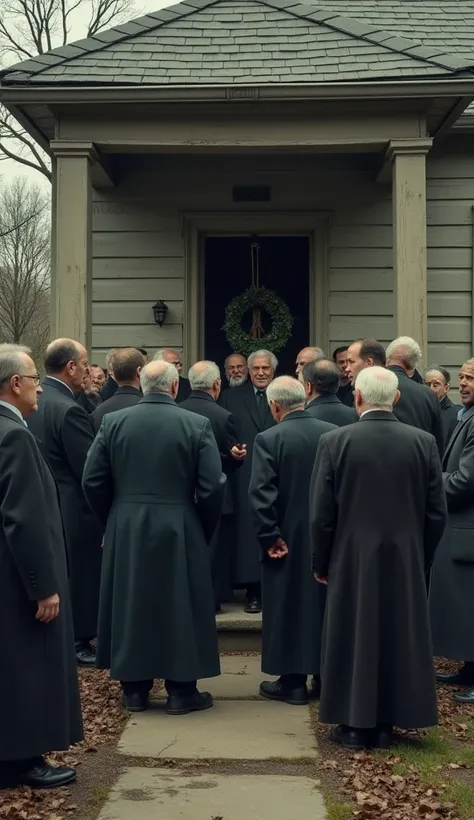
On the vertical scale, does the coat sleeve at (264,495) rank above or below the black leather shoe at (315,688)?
above

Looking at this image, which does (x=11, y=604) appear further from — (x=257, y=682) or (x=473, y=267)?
(x=473, y=267)

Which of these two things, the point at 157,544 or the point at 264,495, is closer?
the point at 157,544

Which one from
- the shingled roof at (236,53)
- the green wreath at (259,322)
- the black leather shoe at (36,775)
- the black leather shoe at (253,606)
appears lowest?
the black leather shoe at (36,775)

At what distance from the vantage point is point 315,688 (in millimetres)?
7277

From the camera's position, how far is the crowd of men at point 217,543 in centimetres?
508

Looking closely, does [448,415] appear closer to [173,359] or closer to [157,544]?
[173,359]

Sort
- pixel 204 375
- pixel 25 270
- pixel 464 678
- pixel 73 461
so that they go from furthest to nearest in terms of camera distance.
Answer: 1. pixel 25 270
2. pixel 204 375
3. pixel 73 461
4. pixel 464 678

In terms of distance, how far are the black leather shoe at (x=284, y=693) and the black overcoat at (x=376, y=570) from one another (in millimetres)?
1065

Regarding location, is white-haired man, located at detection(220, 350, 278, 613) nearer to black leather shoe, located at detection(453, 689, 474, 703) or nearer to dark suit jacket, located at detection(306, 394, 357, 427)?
dark suit jacket, located at detection(306, 394, 357, 427)

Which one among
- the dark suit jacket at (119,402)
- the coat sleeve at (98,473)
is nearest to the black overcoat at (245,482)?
the dark suit jacket at (119,402)

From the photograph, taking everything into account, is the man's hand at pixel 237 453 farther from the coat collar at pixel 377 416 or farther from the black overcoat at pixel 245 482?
the coat collar at pixel 377 416

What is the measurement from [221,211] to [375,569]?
6.83 metres

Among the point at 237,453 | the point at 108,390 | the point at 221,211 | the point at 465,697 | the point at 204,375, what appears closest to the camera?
the point at 465,697

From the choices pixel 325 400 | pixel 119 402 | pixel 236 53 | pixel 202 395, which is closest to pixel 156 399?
pixel 119 402
